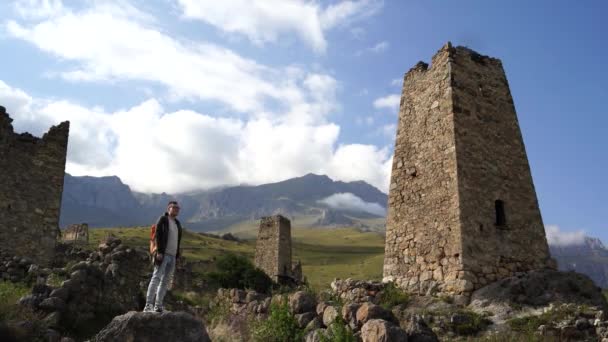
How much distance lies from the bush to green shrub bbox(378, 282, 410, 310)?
25.6 metres

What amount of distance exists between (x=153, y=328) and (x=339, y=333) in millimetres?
3311

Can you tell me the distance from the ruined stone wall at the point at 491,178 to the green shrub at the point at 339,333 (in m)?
4.87

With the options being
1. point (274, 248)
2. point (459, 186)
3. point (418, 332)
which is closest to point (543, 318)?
point (418, 332)

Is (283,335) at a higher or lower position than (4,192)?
lower

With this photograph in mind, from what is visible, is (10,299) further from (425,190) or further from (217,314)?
(425,190)

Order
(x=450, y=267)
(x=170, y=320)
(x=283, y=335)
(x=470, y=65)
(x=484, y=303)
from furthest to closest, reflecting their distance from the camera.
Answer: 1. (x=470, y=65)
2. (x=450, y=267)
3. (x=484, y=303)
4. (x=283, y=335)
5. (x=170, y=320)

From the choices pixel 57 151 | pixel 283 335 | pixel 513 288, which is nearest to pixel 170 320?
pixel 283 335

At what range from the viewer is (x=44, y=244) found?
59.5ft

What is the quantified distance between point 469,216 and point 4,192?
15857 millimetres

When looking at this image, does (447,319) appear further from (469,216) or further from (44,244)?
(44,244)

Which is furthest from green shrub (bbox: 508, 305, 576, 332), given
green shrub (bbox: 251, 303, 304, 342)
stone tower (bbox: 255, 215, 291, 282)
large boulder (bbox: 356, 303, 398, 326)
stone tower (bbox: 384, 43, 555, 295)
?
stone tower (bbox: 255, 215, 291, 282)

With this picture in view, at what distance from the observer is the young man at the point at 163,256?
891 centimetres

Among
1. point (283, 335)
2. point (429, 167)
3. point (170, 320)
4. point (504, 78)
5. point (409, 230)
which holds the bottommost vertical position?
point (283, 335)

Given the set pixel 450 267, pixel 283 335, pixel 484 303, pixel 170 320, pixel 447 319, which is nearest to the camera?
pixel 170 320
